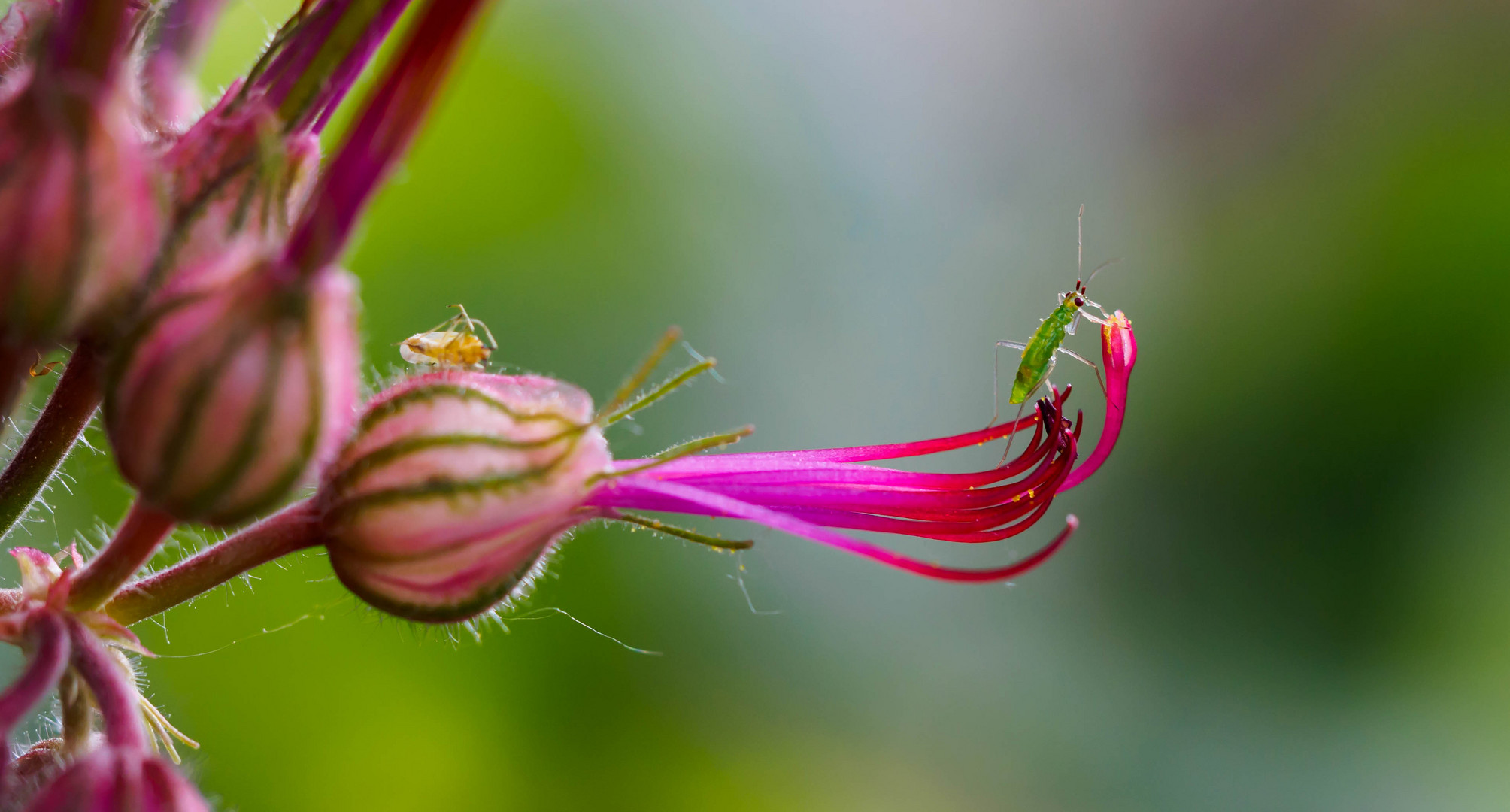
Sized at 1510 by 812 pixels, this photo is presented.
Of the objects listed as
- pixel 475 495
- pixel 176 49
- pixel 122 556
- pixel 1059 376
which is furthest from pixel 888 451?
pixel 1059 376

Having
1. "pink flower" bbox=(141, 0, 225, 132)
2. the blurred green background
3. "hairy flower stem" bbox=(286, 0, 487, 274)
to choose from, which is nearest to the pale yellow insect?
"pink flower" bbox=(141, 0, 225, 132)


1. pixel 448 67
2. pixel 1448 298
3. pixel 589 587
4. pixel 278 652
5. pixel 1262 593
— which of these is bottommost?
pixel 278 652

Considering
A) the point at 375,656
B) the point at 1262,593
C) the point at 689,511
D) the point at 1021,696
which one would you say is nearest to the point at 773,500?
the point at 689,511

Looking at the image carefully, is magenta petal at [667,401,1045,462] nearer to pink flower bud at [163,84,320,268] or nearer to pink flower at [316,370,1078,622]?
pink flower at [316,370,1078,622]

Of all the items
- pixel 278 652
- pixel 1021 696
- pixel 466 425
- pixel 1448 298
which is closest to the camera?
pixel 466 425

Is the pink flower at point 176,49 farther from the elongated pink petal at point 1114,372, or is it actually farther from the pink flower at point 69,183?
the elongated pink petal at point 1114,372

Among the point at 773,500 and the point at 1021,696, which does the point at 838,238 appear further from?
the point at 773,500

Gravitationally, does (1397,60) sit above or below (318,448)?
above

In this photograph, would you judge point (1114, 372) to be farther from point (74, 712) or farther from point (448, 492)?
point (74, 712)
